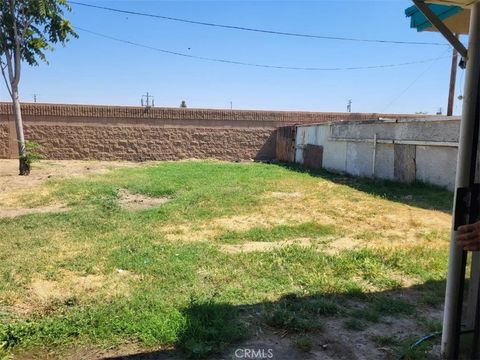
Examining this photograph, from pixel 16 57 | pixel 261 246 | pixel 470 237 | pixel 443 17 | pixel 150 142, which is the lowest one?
pixel 261 246

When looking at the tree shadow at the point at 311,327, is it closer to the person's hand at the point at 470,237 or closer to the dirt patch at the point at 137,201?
the person's hand at the point at 470,237

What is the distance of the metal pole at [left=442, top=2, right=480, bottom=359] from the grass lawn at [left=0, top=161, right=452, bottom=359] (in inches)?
16.3

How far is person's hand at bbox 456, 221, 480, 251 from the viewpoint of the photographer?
1943mm

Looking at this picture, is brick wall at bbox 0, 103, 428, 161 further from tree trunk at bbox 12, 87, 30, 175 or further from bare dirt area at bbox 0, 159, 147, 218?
tree trunk at bbox 12, 87, 30, 175

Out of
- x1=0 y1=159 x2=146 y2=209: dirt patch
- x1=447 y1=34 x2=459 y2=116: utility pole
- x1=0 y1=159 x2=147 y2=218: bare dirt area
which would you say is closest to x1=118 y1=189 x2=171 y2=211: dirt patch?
x1=0 y1=159 x2=147 y2=218: bare dirt area

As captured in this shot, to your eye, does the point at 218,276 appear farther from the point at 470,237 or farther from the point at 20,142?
the point at 20,142

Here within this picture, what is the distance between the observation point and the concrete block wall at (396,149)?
9742 millimetres

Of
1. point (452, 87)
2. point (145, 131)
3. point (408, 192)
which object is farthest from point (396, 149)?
point (145, 131)

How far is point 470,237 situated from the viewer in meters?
1.97

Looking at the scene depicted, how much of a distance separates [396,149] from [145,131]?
12.7 meters

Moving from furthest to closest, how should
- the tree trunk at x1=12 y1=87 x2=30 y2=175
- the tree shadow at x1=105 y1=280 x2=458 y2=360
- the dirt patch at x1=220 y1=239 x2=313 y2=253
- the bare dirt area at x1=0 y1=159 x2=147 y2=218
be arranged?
the tree trunk at x1=12 y1=87 x2=30 y2=175
the bare dirt area at x1=0 y1=159 x2=147 y2=218
the dirt patch at x1=220 y1=239 x2=313 y2=253
the tree shadow at x1=105 y1=280 x2=458 y2=360

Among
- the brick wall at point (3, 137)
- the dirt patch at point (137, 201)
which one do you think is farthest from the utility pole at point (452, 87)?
the brick wall at point (3, 137)

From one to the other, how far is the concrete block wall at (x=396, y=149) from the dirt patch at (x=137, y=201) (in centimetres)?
651

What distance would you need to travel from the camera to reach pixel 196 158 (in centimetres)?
2103
